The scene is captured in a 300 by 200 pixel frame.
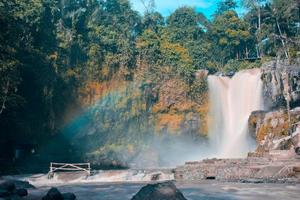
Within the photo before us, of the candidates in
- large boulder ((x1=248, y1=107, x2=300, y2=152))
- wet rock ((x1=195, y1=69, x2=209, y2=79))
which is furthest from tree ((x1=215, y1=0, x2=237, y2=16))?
large boulder ((x1=248, y1=107, x2=300, y2=152))

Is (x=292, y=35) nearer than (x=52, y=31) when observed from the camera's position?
No

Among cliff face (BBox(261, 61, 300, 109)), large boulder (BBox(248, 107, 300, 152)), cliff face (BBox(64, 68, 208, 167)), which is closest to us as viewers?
large boulder (BBox(248, 107, 300, 152))

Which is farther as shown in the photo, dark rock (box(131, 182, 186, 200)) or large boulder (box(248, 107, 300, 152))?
large boulder (box(248, 107, 300, 152))

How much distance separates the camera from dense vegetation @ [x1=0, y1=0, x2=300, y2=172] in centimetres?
3050

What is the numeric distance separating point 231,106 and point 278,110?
7.34m

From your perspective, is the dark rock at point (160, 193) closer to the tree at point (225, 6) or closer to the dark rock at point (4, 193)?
the dark rock at point (4, 193)

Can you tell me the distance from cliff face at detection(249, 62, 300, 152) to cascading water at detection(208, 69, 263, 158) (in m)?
1.62

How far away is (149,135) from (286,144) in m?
14.7

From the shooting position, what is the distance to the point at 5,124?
29.4 meters

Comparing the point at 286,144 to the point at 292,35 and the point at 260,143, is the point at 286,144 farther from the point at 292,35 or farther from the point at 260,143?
the point at 292,35

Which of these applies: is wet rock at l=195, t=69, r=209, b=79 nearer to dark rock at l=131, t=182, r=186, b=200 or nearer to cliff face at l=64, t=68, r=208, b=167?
cliff face at l=64, t=68, r=208, b=167

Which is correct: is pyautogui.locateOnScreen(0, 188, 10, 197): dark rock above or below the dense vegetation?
below

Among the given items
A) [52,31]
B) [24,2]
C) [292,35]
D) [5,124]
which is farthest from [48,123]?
[292,35]

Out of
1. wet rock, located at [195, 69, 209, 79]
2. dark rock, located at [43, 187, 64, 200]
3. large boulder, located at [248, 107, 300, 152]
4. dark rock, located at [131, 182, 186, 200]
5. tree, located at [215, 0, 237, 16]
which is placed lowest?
dark rock, located at [43, 187, 64, 200]
